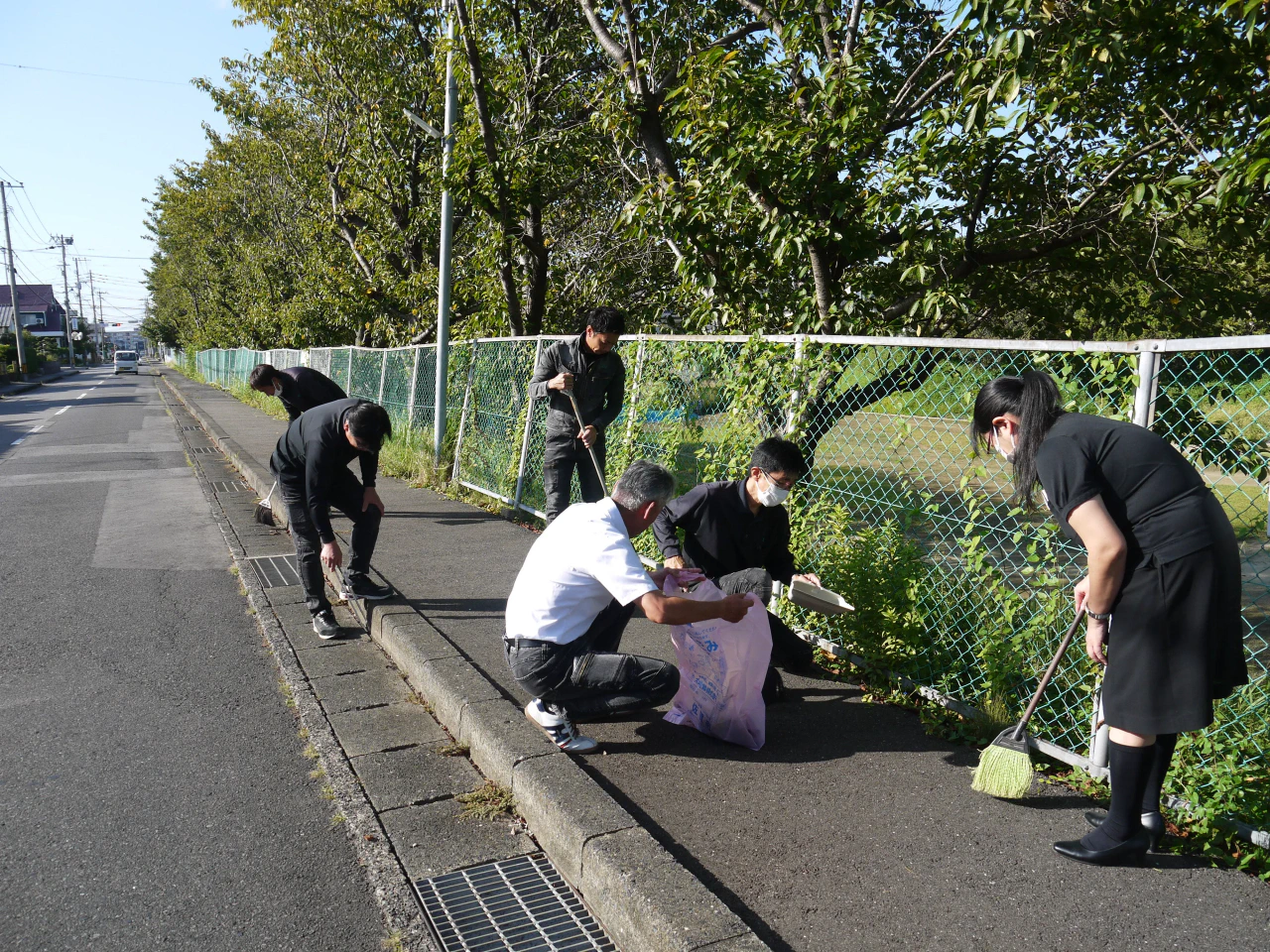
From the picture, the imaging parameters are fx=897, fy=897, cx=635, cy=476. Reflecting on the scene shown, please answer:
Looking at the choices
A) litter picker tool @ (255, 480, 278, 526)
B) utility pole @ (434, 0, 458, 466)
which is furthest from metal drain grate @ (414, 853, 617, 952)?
utility pole @ (434, 0, 458, 466)

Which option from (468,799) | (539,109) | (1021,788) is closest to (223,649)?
(468,799)

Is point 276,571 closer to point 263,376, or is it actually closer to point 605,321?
point 263,376

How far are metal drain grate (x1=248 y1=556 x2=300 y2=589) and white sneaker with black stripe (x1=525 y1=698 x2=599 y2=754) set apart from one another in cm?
352

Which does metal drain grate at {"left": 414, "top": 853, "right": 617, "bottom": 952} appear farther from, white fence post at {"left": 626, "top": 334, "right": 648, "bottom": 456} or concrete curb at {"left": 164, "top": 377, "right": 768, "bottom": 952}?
white fence post at {"left": 626, "top": 334, "right": 648, "bottom": 456}

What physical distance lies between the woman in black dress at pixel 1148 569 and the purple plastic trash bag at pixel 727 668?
1.31 metres

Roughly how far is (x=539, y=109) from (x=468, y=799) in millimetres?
8910

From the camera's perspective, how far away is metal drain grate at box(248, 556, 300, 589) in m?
6.64

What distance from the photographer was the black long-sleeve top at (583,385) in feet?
20.2

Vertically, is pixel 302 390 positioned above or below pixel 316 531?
above

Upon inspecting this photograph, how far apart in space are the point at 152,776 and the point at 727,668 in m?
2.35

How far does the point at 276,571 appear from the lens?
6996 millimetres

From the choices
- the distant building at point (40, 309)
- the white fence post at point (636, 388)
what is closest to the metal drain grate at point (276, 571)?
the white fence post at point (636, 388)

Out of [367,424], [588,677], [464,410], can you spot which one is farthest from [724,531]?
[464,410]

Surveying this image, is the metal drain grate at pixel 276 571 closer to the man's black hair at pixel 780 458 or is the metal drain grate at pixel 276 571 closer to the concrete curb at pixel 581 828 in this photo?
the concrete curb at pixel 581 828
